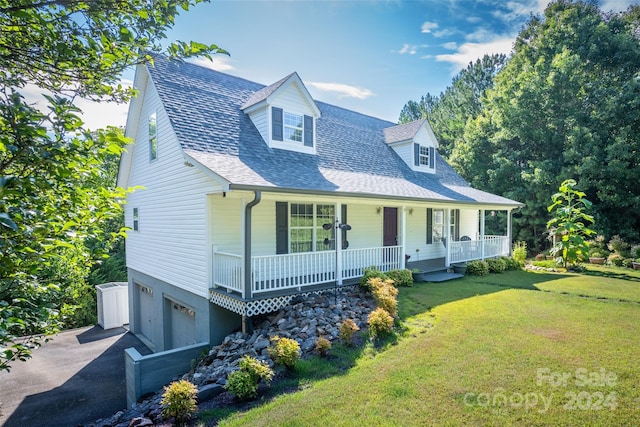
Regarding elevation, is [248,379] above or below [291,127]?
below

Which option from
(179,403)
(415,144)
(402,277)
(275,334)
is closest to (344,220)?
(402,277)

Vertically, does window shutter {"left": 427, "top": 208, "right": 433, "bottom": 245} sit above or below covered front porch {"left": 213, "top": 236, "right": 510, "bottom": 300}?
above

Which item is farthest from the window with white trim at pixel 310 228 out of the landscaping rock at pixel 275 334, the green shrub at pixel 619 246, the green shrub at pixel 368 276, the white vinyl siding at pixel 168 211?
the green shrub at pixel 619 246

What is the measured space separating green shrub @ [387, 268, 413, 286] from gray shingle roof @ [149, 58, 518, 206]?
2.52 m

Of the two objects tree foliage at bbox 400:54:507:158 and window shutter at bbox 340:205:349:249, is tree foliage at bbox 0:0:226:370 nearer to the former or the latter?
window shutter at bbox 340:205:349:249

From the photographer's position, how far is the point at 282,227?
9.90 metres

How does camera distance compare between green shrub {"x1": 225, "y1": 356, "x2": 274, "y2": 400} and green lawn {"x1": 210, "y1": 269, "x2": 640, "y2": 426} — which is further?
green shrub {"x1": 225, "y1": 356, "x2": 274, "y2": 400}

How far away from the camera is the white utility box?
1449 centimetres

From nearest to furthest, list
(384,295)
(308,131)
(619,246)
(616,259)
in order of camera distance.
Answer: (384,295)
(308,131)
(616,259)
(619,246)

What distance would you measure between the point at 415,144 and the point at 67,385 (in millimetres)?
15487

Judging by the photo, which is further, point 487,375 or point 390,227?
point 390,227

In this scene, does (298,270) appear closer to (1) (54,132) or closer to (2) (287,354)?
(2) (287,354)

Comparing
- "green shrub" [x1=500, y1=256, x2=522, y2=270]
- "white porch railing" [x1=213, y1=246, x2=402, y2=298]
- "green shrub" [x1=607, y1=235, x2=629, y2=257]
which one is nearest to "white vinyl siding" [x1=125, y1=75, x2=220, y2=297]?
"white porch railing" [x1=213, y1=246, x2=402, y2=298]

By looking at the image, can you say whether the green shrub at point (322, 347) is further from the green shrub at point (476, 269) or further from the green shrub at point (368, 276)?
the green shrub at point (476, 269)
